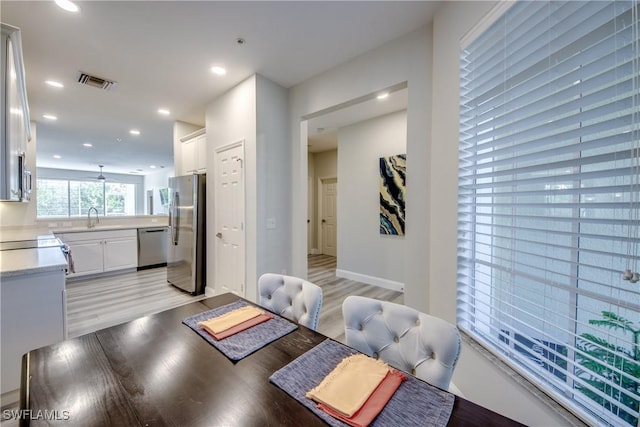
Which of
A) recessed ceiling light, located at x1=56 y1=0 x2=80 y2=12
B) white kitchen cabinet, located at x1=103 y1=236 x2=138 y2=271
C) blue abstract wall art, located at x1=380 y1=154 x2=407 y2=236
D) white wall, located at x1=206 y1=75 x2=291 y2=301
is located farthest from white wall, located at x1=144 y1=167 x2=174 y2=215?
blue abstract wall art, located at x1=380 y1=154 x2=407 y2=236

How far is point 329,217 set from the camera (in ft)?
21.4

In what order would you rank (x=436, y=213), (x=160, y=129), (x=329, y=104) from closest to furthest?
(x=436, y=213) < (x=329, y=104) < (x=160, y=129)

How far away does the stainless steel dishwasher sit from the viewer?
5.06 m

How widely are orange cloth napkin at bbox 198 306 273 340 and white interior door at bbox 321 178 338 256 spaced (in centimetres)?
512

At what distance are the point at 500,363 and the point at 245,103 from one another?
3.29 meters

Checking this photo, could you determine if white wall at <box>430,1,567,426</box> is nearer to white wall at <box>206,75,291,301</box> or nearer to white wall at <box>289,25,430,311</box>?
white wall at <box>289,25,430,311</box>

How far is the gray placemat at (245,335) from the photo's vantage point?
1.02m

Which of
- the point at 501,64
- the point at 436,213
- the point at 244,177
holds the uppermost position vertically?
the point at 501,64

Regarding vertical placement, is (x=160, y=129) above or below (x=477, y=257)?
above

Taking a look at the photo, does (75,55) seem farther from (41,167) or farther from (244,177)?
(41,167)

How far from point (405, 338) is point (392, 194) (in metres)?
3.06

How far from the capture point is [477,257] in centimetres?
158

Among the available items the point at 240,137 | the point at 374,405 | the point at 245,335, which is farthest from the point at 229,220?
the point at 374,405

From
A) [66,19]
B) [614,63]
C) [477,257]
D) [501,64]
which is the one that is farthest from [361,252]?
[66,19]
